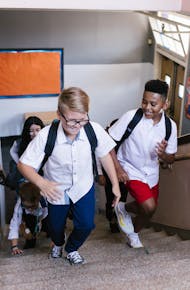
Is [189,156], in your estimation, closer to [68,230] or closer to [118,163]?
[118,163]

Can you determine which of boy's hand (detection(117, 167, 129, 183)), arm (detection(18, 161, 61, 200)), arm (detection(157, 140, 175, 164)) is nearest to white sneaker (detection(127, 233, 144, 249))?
boy's hand (detection(117, 167, 129, 183))

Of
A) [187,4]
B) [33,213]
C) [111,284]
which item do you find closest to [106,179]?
[33,213]

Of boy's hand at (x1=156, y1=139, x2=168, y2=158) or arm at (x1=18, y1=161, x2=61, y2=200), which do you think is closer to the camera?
arm at (x1=18, y1=161, x2=61, y2=200)

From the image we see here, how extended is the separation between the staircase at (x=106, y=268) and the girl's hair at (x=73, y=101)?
1267mm

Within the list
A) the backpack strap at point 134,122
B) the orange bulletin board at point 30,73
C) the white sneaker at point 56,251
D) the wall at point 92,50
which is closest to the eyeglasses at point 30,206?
the white sneaker at point 56,251

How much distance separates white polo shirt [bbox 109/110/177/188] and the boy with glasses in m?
0.48

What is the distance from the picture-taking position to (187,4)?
14.2 feet

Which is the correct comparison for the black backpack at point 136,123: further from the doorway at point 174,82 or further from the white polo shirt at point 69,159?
the doorway at point 174,82

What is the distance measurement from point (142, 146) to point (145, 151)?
0.18 ft

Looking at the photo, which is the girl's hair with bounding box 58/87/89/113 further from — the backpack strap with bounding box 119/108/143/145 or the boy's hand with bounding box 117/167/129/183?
the boy's hand with bounding box 117/167/129/183

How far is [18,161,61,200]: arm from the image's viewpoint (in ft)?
9.25

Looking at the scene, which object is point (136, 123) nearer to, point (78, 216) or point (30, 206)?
point (78, 216)

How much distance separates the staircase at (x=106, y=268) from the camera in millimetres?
3002

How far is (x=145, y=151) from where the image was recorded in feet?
11.6
